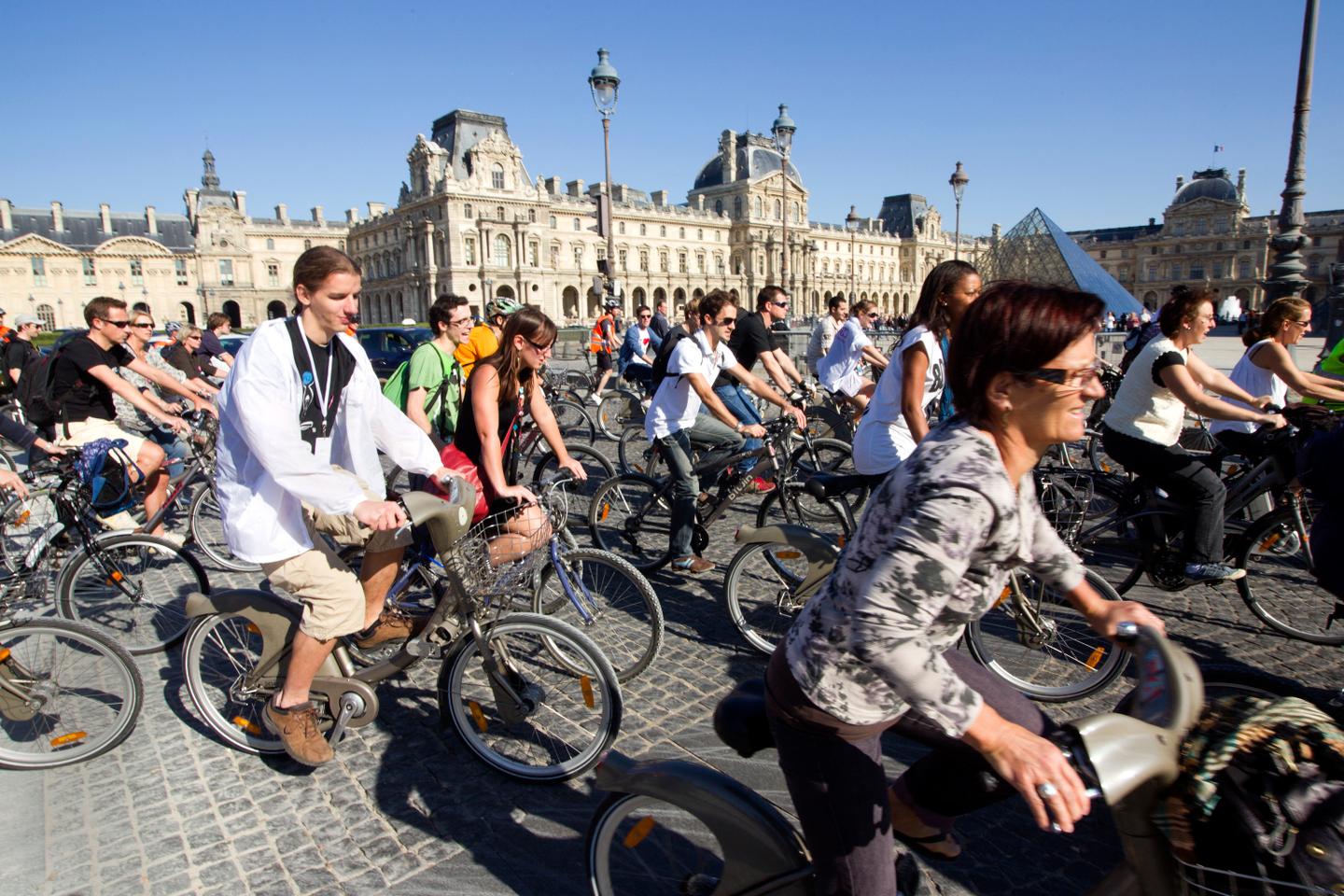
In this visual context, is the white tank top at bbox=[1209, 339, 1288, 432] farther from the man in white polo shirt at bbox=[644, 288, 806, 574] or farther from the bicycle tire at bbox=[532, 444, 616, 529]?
the bicycle tire at bbox=[532, 444, 616, 529]

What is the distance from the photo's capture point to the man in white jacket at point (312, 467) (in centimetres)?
254

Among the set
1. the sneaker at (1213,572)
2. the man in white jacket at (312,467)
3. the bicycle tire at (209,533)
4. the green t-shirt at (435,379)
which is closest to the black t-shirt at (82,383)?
the bicycle tire at (209,533)

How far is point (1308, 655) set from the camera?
398cm

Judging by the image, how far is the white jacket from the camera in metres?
2.52

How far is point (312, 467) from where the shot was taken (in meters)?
2.55

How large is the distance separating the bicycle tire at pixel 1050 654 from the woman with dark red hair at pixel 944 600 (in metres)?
2.14

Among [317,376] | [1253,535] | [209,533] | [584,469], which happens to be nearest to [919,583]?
[317,376]

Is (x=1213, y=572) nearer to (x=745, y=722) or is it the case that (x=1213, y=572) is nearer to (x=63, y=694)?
(x=745, y=722)

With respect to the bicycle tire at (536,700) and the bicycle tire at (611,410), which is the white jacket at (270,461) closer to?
the bicycle tire at (536,700)

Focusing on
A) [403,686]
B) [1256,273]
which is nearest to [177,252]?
[403,686]

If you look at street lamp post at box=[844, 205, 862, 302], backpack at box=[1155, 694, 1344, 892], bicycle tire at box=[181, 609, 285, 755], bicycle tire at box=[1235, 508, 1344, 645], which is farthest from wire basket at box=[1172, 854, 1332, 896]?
street lamp post at box=[844, 205, 862, 302]

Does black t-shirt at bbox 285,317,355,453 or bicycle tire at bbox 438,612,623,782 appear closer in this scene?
black t-shirt at bbox 285,317,355,453

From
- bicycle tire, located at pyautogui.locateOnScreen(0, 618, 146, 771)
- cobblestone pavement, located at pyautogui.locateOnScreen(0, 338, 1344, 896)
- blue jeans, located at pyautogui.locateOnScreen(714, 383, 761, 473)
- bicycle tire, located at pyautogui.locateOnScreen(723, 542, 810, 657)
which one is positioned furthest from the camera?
blue jeans, located at pyautogui.locateOnScreen(714, 383, 761, 473)

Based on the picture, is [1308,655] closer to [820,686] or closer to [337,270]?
[820,686]
